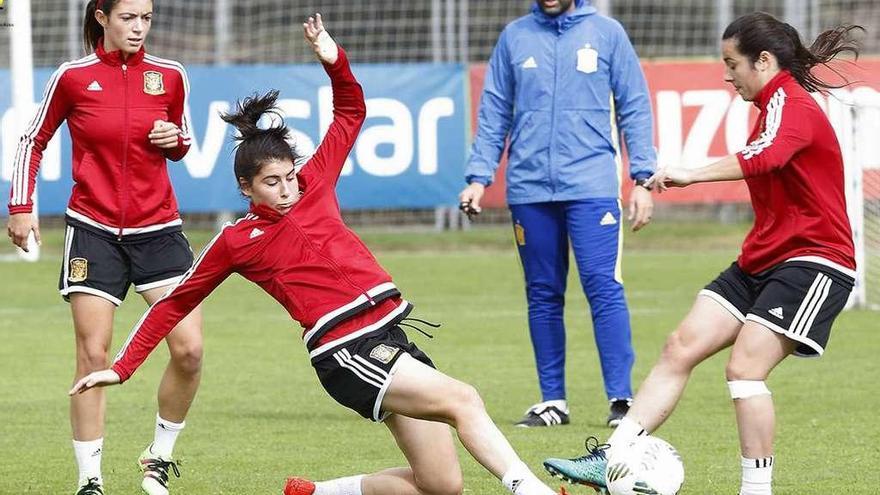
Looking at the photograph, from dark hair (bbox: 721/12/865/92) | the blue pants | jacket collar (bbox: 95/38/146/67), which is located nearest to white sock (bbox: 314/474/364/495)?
jacket collar (bbox: 95/38/146/67)

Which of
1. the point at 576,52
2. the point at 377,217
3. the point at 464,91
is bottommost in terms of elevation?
the point at 377,217

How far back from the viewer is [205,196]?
16.8 m

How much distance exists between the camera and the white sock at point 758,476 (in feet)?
18.7

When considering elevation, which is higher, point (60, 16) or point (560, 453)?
point (60, 16)

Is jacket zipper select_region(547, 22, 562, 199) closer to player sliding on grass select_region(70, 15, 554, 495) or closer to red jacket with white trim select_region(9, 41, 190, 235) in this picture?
red jacket with white trim select_region(9, 41, 190, 235)

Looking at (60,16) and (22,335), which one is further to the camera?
(60,16)

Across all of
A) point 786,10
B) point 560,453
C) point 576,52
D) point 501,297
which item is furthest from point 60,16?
point 560,453

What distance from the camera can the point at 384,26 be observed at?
1930 centimetres

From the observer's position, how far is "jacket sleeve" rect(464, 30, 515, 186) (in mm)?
8383

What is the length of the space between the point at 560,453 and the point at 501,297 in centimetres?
675

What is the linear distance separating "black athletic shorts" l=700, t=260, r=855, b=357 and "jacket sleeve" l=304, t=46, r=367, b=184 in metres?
1.60

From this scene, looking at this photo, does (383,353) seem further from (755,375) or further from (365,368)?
(755,375)

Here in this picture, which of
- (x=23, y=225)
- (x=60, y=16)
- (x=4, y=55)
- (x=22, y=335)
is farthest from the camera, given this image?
(x=4, y=55)

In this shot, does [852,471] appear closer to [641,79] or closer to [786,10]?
[641,79]
